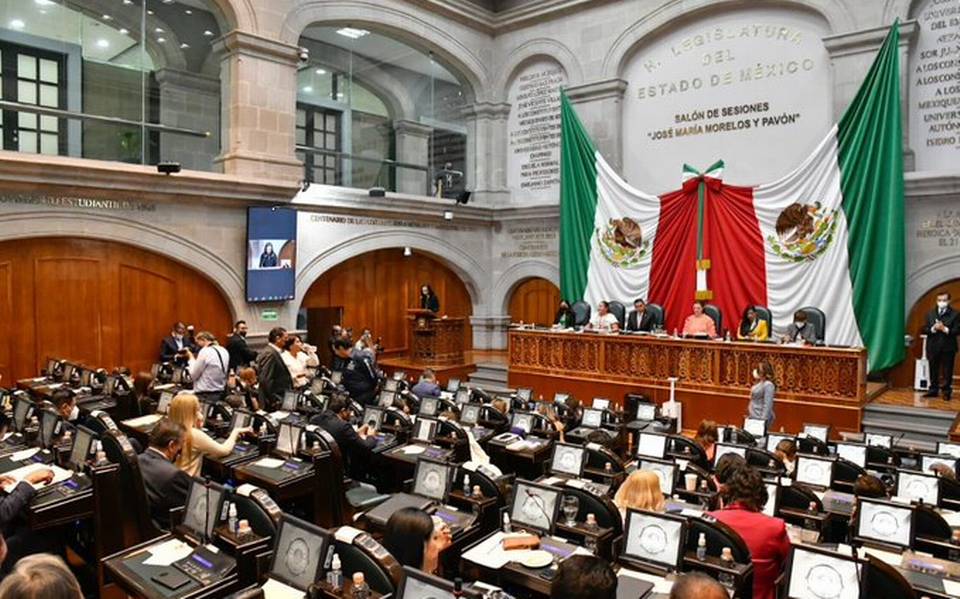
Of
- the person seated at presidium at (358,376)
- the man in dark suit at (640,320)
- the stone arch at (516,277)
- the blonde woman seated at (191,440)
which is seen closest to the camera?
the blonde woman seated at (191,440)

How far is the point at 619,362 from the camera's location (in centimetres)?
1116

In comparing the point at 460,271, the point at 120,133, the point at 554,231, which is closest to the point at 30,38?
the point at 120,133

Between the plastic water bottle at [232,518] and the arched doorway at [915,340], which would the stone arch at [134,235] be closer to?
the plastic water bottle at [232,518]

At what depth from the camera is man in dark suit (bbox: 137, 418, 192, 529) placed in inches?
172

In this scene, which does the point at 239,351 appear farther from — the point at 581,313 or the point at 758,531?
the point at 758,531

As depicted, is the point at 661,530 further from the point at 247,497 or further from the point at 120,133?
the point at 120,133

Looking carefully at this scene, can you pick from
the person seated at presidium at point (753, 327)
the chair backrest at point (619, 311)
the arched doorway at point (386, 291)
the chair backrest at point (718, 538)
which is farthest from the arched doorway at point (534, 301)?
the chair backrest at point (718, 538)

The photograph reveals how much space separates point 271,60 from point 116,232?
4102 mm

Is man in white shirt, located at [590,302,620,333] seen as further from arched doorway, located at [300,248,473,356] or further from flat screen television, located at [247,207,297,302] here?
flat screen television, located at [247,207,297,302]

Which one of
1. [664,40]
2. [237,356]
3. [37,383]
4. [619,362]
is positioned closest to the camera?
[37,383]

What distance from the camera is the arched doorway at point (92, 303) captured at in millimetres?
10023

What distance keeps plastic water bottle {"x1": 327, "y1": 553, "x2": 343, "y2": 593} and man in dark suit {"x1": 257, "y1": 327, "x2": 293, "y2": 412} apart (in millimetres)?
5134

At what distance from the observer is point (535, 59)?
16156mm

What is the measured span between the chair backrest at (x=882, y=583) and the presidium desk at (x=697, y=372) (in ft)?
22.9
